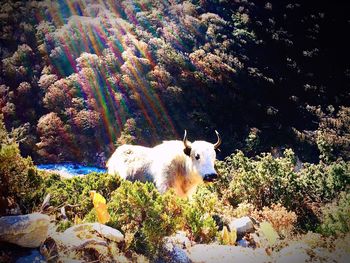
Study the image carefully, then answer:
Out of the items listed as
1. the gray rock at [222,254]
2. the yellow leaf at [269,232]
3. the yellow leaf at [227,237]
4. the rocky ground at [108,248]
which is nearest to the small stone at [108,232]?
the rocky ground at [108,248]

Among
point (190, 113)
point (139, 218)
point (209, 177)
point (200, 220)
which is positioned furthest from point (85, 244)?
point (190, 113)

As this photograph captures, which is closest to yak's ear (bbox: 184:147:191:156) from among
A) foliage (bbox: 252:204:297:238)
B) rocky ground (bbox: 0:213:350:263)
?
rocky ground (bbox: 0:213:350:263)

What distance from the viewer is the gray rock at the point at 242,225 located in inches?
254

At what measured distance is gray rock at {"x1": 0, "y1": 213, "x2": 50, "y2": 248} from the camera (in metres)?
2.93

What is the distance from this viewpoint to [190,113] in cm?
1591

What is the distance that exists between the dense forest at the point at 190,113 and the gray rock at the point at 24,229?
0.47m

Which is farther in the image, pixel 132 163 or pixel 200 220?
pixel 132 163

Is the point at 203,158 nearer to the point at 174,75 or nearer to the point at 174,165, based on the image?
the point at 174,165

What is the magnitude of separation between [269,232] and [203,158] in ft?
6.88

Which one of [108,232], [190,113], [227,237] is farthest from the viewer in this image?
[190,113]

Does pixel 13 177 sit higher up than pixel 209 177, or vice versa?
pixel 13 177

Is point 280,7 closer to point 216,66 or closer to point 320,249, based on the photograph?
point 216,66

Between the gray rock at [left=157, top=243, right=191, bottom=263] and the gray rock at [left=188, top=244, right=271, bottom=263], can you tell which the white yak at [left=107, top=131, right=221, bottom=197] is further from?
the gray rock at [left=157, top=243, right=191, bottom=263]

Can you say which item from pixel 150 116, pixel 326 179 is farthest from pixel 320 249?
pixel 150 116
